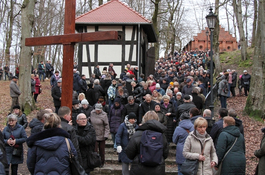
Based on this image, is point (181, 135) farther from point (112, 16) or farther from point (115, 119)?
point (112, 16)

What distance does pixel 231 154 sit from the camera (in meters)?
5.73

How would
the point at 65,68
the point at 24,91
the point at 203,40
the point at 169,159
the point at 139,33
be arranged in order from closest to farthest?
1. the point at 65,68
2. the point at 169,159
3. the point at 24,91
4. the point at 139,33
5. the point at 203,40

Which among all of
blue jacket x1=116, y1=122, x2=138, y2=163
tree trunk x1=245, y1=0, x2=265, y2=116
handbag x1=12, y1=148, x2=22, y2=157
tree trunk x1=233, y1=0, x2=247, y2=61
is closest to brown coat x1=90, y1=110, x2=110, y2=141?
blue jacket x1=116, y1=122, x2=138, y2=163

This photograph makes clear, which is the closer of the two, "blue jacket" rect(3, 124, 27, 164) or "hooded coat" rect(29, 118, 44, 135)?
"hooded coat" rect(29, 118, 44, 135)

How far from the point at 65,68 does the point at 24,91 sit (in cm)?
952

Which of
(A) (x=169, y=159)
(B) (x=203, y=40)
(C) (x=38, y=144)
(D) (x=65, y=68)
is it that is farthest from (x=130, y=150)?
(B) (x=203, y=40)

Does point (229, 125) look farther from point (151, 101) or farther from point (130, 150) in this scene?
point (151, 101)

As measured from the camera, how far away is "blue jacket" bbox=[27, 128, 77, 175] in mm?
4043

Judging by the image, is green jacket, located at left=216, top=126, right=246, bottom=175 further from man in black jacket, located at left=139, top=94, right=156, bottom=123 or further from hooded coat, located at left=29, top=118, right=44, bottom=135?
man in black jacket, located at left=139, top=94, right=156, bottom=123

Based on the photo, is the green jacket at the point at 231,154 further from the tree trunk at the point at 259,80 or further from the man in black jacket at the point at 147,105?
the tree trunk at the point at 259,80

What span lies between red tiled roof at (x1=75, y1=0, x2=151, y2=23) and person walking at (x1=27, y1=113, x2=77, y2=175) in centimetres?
1436

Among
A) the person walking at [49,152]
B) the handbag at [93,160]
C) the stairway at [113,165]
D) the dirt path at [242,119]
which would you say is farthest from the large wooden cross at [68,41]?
the dirt path at [242,119]

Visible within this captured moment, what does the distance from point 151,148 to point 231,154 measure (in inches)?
75.3

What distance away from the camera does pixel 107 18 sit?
18141 mm
